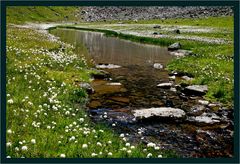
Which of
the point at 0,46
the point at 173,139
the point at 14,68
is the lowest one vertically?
the point at 173,139

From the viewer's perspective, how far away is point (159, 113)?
60.8 ft

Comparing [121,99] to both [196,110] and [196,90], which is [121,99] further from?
[196,90]

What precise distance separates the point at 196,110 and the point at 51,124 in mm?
7820

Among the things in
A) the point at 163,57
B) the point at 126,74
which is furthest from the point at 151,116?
the point at 163,57

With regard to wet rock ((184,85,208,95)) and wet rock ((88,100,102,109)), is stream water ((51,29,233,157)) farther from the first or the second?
wet rock ((184,85,208,95))

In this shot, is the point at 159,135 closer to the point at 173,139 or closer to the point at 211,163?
the point at 173,139

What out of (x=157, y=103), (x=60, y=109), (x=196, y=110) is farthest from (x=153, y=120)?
(x=60, y=109)

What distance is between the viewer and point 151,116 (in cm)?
1831

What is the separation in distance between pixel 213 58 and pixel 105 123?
19297 mm

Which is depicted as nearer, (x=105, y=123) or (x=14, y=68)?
(x=105, y=123)

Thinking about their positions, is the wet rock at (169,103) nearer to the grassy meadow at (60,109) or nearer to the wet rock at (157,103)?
the wet rock at (157,103)

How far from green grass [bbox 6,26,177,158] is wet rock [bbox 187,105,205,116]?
4909 mm

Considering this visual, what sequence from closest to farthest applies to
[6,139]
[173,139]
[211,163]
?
[211,163]
[6,139]
[173,139]

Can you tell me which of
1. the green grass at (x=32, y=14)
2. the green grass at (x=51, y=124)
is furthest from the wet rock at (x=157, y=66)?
the green grass at (x=32, y=14)
